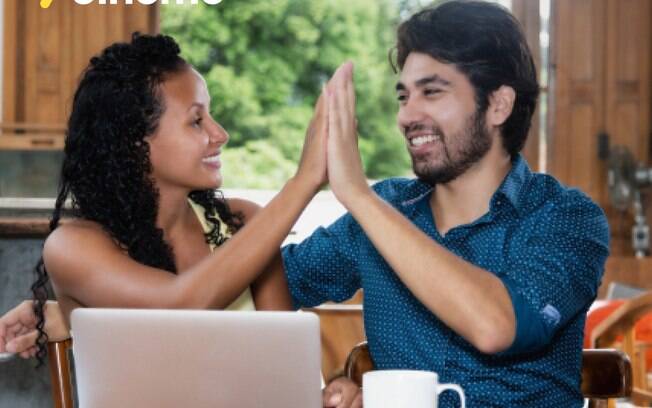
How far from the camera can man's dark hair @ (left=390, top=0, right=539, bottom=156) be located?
191cm

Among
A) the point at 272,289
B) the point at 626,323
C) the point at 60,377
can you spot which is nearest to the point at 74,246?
the point at 60,377

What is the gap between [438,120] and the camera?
1882mm

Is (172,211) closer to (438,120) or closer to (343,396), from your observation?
(438,120)

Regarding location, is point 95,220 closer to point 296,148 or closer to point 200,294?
point 200,294

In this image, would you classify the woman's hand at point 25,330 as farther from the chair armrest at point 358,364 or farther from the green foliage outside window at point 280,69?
the green foliage outside window at point 280,69

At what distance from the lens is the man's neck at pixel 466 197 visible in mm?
1903

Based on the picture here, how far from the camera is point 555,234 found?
1702 millimetres

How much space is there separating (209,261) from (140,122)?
0.32m

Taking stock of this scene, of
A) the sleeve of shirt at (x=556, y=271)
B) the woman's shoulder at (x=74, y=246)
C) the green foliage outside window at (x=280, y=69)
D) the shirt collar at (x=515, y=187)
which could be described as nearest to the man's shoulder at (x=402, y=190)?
the shirt collar at (x=515, y=187)

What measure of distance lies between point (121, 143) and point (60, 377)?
46 centimetres

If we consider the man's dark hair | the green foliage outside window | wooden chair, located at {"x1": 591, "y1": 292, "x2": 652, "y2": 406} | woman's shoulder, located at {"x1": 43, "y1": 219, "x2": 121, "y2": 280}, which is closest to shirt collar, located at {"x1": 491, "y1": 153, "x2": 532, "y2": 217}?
the man's dark hair

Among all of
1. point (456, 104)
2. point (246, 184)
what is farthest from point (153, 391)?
point (246, 184)

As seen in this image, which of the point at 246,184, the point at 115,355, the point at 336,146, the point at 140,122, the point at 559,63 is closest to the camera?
the point at 115,355

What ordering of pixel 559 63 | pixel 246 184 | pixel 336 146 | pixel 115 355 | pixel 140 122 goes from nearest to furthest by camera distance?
pixel 115 355 → pixel 336 146 → pixel 140 122 → pixel 559 63 → pixel 246 184
